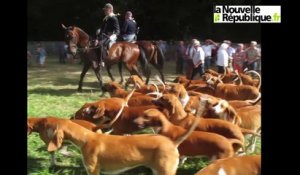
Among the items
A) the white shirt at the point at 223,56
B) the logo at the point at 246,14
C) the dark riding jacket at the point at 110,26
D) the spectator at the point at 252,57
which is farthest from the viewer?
the dark riding jacket at the point at 110,26

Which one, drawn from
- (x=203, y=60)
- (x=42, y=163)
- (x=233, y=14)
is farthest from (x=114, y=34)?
(x=233, y=14)

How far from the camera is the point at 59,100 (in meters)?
7.50

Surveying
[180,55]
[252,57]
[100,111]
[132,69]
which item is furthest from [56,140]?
[132,69]

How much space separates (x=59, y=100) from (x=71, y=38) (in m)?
1.02

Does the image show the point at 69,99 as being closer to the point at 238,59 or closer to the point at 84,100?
the point at 84,100

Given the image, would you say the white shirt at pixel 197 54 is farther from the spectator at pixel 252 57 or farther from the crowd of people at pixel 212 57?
the spectator at pixel 252 57

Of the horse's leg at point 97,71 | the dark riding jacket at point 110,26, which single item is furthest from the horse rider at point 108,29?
the horse's leg at point 97,71

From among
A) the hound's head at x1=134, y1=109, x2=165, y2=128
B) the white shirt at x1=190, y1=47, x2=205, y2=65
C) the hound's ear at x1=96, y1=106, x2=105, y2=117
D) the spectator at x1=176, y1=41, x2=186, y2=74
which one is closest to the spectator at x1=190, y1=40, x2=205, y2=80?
the white shirt at x1=190, y1=47, x2=205, y2=65

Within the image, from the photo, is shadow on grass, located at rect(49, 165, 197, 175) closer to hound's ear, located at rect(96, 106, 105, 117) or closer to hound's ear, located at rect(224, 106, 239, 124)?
hound's ear, located at rect(96, 106, 105, 117)

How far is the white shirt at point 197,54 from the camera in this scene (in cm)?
600

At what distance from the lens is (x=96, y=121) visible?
466 cm
